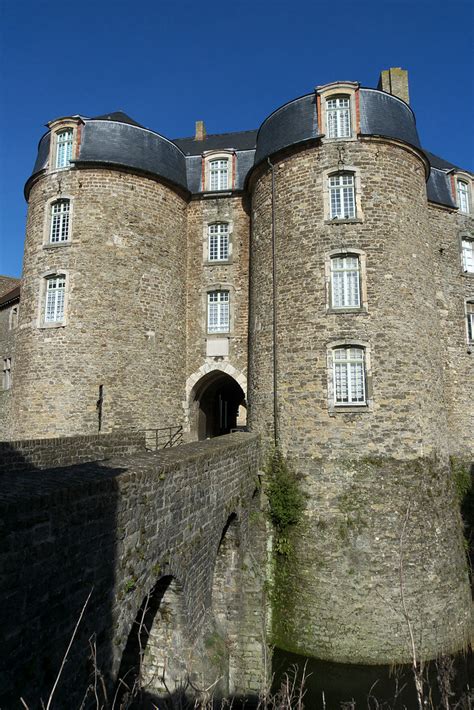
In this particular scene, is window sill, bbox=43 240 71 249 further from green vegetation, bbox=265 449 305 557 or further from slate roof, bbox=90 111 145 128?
green vegetation, bbox=265 449 305 557

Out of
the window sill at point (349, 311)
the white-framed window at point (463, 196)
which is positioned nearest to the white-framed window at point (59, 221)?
the window sill at point (349, 311)

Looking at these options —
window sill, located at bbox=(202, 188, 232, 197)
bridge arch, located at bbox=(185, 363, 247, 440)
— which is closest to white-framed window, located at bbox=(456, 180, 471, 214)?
window sill, located at bbox=(202, 188, 232, 197)

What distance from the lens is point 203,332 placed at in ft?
52.6

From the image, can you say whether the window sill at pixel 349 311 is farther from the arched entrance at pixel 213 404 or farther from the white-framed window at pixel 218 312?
the arched entrance at pixel 213 404

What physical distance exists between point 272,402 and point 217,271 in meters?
5.45

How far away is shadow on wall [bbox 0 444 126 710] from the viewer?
3260 mm

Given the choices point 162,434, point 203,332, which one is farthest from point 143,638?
point 203,332

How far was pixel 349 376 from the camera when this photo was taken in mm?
12234

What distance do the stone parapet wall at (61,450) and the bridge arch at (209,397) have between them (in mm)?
4836

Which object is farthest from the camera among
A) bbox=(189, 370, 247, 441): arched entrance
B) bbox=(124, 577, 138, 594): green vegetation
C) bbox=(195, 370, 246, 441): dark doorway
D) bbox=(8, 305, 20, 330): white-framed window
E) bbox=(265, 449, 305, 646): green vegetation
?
bbox=(8, 305, 20, 330): white-framed window

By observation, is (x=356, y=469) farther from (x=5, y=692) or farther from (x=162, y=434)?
(x=5, y=692)

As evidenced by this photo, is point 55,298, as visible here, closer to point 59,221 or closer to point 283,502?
point 59,221

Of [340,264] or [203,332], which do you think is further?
[203,332]

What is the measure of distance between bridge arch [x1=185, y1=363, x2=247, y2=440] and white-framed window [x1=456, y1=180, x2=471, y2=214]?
9648mm
